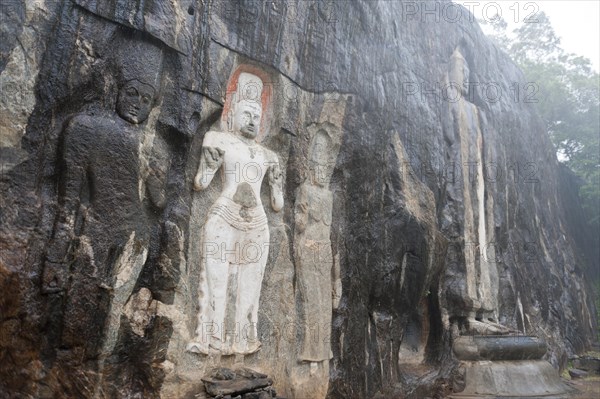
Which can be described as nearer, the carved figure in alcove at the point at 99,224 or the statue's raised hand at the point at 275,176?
the carved figure in alcove at the point at 99,224

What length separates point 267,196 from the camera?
620 centimetres

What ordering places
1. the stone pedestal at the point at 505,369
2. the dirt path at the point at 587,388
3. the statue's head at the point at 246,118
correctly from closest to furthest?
the statue's head at the point at 246,118 → the stone pedestal at the point at 505,369 → the dirt path at the point at 587,388

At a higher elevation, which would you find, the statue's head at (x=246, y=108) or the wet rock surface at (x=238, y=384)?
the statue's head at (x=246, y=108)

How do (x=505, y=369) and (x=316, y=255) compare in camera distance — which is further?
(x=505, y=369)

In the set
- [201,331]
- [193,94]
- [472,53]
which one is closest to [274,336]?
[201,331]

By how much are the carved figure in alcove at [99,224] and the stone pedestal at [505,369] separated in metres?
5.28

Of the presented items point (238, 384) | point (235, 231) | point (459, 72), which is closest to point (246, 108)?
point (235, 231)

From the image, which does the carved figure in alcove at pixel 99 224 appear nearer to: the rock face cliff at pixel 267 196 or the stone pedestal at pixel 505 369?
the rock face cliff at pixel 267 196

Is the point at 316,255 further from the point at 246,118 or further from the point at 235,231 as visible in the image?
the point at 246,118

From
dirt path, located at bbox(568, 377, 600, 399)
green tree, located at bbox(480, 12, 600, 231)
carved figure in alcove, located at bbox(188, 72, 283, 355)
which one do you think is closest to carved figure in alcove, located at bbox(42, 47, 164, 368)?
carved figure in alcove, located at bbox(188, 72, 283, 355)

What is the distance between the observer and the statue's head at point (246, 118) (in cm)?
601

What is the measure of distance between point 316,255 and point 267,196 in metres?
0.96

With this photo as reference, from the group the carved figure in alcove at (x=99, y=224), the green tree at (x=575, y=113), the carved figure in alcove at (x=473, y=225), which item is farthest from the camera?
the green tree at (x=575, y=113)

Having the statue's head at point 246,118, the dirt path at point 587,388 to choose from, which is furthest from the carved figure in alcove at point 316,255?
the dirt path at point 587,388
